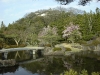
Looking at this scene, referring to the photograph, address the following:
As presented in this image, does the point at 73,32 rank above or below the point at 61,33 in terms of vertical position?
above

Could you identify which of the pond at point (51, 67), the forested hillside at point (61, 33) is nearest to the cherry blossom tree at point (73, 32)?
the forested hillside at point (61, 33)

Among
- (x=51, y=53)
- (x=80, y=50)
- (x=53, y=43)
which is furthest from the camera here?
(x=53, y=43)

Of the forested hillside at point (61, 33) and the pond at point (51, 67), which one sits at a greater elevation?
the forested hillside at point (61, 33)

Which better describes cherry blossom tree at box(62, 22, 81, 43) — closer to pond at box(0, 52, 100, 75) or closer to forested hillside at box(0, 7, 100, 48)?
forested hillside at box(0, 7, 100, 48)

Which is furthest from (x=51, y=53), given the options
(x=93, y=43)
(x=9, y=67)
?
(x=9, y=67)

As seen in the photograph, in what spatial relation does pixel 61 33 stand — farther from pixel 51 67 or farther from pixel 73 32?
pixel 51 67

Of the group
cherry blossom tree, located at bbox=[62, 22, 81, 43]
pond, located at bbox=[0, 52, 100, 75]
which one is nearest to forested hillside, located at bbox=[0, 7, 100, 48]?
cherry blossom tree, located at bbox=[62, 22, 81, 43]

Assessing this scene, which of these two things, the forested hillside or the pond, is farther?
the forested hillside

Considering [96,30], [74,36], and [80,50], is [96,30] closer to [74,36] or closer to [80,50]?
[74,36]

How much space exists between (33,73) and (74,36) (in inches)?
839

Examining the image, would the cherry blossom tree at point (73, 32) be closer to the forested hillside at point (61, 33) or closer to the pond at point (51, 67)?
the forested hillside at point (61, 33)

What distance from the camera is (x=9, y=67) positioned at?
21.0 meters

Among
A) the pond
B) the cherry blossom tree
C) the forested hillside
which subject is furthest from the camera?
the cherry blossom tree

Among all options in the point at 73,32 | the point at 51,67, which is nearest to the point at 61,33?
the point at 73,32
